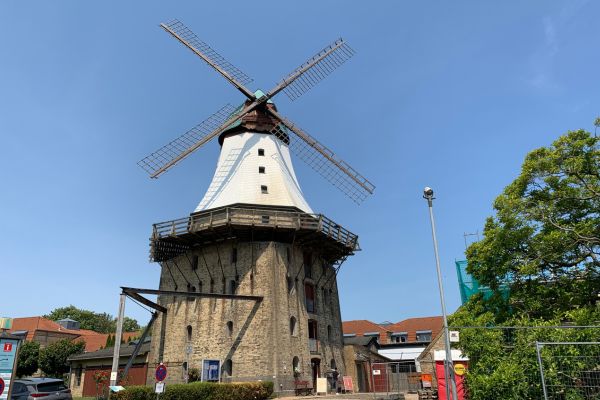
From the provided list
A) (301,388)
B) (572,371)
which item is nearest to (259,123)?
(301,388)

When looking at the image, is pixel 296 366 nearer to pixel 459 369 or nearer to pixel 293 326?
pixel 293 326

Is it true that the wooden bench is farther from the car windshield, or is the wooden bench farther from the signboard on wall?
the car windshield

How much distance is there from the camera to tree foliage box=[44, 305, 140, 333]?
73.5 m

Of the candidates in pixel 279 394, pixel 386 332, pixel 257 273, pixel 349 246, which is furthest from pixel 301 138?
pixel 386 332

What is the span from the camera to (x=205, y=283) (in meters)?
28.1

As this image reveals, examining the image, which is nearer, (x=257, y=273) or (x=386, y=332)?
(x=257, y=273)

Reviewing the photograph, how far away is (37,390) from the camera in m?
14.9

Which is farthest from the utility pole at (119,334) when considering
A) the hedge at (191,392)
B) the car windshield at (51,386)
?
the car windshield at (51,386)

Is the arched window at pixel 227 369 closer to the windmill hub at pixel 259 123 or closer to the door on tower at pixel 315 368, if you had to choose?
the door on tower at pixel 315 368

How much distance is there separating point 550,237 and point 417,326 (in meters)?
38.3

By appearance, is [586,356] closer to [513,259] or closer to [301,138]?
[513,259]

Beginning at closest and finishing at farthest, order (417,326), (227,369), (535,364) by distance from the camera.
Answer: (535,364)
(227,369)
(417,326)

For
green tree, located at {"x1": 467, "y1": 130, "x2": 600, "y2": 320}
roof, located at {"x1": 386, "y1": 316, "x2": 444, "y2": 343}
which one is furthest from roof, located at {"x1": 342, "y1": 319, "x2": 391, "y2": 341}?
green tree, located at {"x1": 467, "y1": 130, "x2": 600, "y2": 320}

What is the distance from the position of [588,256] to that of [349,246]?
16.2 m
